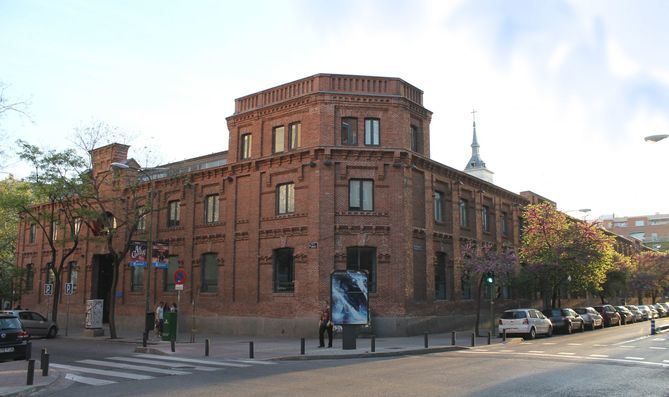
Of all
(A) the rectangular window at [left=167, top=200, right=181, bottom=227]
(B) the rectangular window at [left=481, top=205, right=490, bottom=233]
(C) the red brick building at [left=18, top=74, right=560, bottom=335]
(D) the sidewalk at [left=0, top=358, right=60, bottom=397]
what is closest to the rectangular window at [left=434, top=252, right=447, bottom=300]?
(C) the red brick building at [left=18, top=74, right=560, bottom=335]

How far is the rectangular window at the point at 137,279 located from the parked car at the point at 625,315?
3538 centimetres

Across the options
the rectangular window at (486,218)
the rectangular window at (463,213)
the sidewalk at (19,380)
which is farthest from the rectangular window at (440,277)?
the sidewalk at (19,380)

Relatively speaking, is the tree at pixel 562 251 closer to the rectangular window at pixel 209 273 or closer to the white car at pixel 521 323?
the white car at pixel 521 323

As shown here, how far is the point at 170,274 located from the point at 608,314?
99.5 ft

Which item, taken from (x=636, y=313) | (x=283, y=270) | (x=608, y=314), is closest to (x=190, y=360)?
(x=283, y=270)

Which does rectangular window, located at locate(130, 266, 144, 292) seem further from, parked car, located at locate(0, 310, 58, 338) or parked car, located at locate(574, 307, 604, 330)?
parked car, located at locate(574, 307, 604, 330)

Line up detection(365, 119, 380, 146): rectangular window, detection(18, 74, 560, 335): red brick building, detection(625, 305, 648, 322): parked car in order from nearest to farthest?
detection(18, 74, 560, 335): red brick building < detection(365, 119, 380, 146): rectangular window < detection(625, 305, 648, 322): parked car

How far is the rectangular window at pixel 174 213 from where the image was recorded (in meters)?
35.8

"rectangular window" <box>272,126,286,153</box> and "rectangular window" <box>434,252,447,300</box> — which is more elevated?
"rectangular window" <box>272,126,286,153</box>

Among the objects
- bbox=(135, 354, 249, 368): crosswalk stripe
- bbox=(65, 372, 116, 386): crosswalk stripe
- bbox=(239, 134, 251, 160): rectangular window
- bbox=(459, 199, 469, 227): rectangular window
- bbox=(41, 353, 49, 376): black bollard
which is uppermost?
bbox=(239, 134, 251, 160): rectangular window

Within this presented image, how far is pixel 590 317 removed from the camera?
3697 cm

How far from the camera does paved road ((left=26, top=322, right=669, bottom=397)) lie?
11828 millimetres

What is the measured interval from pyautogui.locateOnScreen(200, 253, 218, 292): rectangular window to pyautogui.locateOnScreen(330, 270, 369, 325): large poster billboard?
11.8m

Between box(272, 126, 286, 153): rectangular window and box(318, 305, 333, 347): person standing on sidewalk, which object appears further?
box(272, 126, 286, 153): rectangular window
